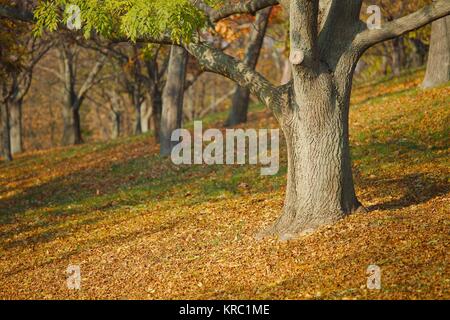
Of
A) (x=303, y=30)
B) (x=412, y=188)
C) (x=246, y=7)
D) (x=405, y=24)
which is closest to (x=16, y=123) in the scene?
(x=246, y=7)

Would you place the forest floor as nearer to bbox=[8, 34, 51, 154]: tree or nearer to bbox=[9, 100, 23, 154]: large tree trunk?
bbox=[8, 34, 51, 154]: tree

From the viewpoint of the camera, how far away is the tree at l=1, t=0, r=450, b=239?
10.8 metres

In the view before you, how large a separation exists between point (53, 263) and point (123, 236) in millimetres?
1648

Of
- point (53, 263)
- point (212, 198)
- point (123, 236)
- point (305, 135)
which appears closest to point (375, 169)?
point (212, 198)

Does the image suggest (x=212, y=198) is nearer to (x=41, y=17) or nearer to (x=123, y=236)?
(x=123, y=236)

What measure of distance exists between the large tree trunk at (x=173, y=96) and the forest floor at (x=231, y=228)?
2.30 feet

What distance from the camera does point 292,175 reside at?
11648 millimetres

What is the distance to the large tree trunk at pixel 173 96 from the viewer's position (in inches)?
835

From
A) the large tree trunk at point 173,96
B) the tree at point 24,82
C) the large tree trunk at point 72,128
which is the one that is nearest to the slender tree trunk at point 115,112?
the tree at point 24,82

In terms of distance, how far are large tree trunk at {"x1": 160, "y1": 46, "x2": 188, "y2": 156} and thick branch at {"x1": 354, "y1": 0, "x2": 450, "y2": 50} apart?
10552 mm

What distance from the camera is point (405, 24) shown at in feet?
35.3

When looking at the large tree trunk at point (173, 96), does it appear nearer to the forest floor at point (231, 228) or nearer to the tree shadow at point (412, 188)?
the forest floor at point (231, 228)

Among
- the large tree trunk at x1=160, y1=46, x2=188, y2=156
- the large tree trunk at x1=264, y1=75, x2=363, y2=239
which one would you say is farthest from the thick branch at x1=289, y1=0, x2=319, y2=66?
the large tree trunk at x1=160, y1=46, x2=188, y2=156
